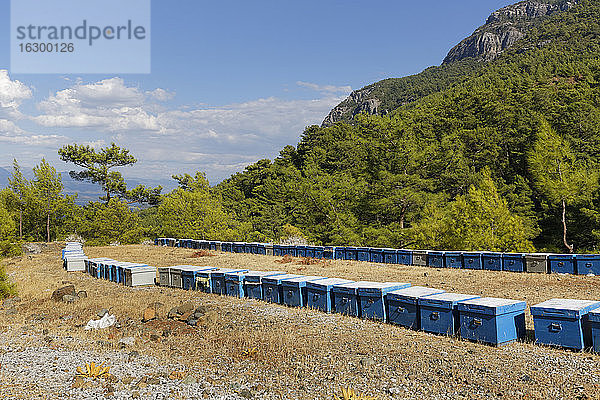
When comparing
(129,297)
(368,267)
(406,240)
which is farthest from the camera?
(406,240)

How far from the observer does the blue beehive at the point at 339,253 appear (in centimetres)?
2806

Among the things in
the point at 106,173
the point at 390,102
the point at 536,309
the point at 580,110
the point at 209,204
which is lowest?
the point at 536,309

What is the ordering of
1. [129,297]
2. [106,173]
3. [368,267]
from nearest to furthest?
[129,297] → [368,267] → [106,173]

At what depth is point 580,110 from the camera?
48.2 m

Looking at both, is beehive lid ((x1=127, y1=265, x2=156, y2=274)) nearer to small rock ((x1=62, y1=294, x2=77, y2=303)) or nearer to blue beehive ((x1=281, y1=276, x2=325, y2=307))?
small rock ((x1=62, y1=294, x2=77, y2=303))

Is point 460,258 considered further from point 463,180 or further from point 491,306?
point 463,180

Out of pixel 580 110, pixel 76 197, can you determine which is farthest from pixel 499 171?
pixel 76 197

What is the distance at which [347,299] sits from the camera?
1230 centimetres

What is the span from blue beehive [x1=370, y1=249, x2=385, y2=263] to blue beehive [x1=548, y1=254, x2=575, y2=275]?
8.86 meters

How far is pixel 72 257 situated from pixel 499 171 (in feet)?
143

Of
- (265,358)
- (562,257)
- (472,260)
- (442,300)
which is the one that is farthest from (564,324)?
(472,260)

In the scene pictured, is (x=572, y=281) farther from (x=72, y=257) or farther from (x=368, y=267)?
(x=72, y=257)

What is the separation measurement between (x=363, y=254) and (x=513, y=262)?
8738 mm

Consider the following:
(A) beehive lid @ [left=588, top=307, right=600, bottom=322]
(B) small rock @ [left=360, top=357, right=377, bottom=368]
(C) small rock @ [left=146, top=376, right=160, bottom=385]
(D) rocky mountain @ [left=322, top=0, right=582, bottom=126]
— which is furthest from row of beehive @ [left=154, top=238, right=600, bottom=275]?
(D) rocky mountain @ [left=322, top=0, right=582, bottom=126]
